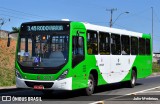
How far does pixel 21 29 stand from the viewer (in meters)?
15.8

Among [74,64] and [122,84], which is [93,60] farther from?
[122,84]

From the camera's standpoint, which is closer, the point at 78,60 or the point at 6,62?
the point at 78,60

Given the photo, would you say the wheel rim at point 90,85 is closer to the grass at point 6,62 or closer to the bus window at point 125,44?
the bus window at point 125,44

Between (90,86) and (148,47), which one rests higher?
(148,47)

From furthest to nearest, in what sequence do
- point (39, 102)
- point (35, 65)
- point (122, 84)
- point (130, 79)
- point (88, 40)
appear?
1. point (122, 84)
2. point (130, 79)
3. point (88, 40)
4. point (35, 65)
5. point (39, 102)

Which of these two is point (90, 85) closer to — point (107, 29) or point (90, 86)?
point (90, 86)

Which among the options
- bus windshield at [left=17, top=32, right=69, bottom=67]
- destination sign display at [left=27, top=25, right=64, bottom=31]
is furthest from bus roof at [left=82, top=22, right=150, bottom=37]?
bus windshield at [left=17, top=32, right=69, bottom=67]

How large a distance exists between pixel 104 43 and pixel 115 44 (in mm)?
1336

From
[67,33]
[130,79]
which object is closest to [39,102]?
[67,33]

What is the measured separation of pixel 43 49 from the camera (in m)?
15.1

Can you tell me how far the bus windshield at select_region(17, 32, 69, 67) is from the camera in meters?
14.9

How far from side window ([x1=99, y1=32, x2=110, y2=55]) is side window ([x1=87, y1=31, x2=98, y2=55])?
1.43 feet

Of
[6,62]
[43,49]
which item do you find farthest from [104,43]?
[6,62]

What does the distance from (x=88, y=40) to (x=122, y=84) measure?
7.54 metres
